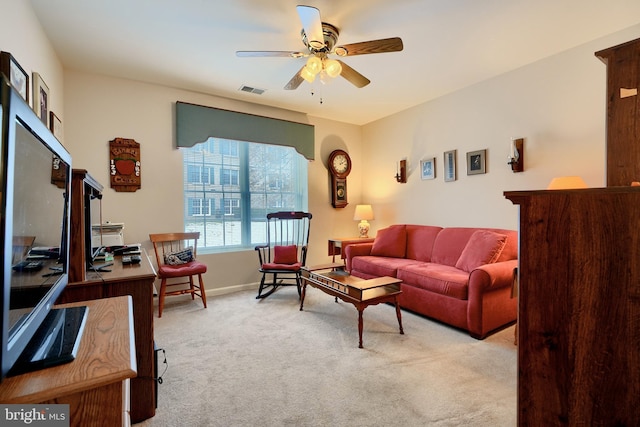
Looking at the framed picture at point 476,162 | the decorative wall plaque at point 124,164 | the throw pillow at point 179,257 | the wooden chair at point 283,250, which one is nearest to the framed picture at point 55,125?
the decorative wall plaque at point 124,164

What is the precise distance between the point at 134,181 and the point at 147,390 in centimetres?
240

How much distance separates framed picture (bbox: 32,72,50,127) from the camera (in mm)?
1968

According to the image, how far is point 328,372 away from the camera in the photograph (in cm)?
191

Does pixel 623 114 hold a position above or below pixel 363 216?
above

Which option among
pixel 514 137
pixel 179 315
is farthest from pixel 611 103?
pixel 179 315

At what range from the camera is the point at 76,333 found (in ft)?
2.81

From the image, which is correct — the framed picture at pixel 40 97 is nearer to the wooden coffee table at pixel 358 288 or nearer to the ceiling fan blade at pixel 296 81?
the ceiling fan blade at pixel 296 81

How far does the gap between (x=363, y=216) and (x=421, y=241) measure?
1.05 m

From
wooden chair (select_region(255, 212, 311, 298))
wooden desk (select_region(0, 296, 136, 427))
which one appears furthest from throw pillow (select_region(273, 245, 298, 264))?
wooden desk (select_region(0, 296, 136, 427))

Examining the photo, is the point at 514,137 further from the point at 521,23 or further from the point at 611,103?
the point at 611,103

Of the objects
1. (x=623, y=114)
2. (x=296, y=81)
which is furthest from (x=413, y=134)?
(x=623, y=114)

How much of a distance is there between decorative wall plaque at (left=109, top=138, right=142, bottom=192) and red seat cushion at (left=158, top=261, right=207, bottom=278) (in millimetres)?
971

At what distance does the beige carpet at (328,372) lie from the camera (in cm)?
152

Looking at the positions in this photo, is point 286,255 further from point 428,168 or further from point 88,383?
point 88,383
